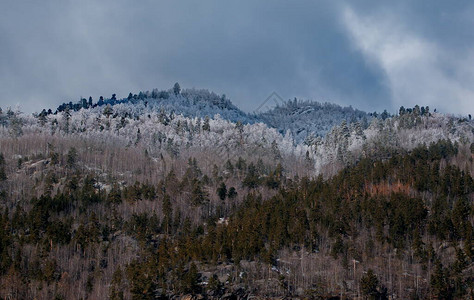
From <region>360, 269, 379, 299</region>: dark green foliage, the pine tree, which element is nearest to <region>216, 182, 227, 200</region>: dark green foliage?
the pine tree

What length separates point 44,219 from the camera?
103 meters

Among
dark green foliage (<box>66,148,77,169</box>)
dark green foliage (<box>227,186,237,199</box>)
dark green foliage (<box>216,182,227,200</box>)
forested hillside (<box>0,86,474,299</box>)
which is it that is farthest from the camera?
dark green foliage (<box>66,148,77,169</box>)

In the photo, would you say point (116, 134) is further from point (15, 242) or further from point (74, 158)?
point (15, 242)

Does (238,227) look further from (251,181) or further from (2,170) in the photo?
(2,170)

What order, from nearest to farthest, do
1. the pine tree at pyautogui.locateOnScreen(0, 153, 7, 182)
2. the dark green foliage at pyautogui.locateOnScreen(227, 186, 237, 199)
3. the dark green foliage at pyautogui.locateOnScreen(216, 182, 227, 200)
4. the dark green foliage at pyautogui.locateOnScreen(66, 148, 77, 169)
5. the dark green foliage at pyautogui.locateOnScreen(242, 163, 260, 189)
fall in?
the dark green foliage at pyautogui.locateOnScreen(216, 182, 227, 200), the dark green foliage at pyautogui.locateOnScreen(227, 186, 237, 199), the pine tree at pyautogui.locateOnScreen(0, 153, 7, 182), the dark green foliage at pyautogui.locateOnScreen(242, 163, 260, 189), the dark green foliage at pyautogui.locateOnScreen(66, 148, 77, 169)

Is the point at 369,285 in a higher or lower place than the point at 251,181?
lower

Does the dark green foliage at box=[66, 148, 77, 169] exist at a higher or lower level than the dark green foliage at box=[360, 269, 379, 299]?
higher

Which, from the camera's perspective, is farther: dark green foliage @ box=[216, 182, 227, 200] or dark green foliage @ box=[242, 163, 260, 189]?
dark green foliage @ box=[242, 163, 260, 189]

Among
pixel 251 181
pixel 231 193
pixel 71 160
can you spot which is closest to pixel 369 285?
pixel 231 193

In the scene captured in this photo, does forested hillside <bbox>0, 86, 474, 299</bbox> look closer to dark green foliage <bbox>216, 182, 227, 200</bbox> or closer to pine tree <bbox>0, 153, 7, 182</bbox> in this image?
dark green foliage <bbox>216, 182, 227, 200</bbox>

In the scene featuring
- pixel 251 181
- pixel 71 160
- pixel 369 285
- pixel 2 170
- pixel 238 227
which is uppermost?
pixel 71 160

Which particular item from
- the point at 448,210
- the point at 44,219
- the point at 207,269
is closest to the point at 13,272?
the point at 44,219

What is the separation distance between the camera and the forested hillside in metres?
83.8

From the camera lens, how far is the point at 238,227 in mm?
99750
